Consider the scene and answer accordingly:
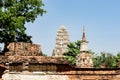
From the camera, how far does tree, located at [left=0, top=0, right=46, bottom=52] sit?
28.8 m

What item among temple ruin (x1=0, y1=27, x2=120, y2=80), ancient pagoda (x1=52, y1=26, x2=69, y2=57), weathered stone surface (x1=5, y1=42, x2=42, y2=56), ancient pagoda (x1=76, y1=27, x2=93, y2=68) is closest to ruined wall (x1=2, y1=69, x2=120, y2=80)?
temple ruin (x1=0, y1=27, x2=120, y2=80)

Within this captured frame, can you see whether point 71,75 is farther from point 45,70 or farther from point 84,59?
point 84,59

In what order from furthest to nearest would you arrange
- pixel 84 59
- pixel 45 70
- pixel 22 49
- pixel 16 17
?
pixel 84 59 < pixel 16 17 < pixel 22 49 < pixel 45 70

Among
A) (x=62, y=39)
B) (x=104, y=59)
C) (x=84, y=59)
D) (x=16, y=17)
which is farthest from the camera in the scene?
(x=62, y=39)

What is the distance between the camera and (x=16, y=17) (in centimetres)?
2967

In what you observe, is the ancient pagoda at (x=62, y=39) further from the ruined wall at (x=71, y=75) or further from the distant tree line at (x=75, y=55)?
the ruined wall at (x=71, y=75)

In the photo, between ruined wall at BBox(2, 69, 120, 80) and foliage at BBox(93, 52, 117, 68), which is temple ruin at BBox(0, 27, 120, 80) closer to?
ruined wall at BBox(2, 69, 120, 80)

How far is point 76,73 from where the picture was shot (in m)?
19.8

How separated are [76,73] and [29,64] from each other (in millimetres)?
2484

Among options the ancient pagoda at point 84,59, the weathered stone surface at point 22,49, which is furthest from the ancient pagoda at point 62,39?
the weathered stone surface at point 22,49

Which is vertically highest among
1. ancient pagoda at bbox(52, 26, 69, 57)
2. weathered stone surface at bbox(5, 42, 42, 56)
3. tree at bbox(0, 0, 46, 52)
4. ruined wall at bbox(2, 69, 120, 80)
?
ancient pagoda at bbox(52, 26, 69, 57)

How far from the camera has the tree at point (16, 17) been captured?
2883cm

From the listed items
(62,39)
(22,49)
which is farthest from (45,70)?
(62,39)

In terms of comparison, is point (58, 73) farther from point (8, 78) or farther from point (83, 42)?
point (83, 42)
